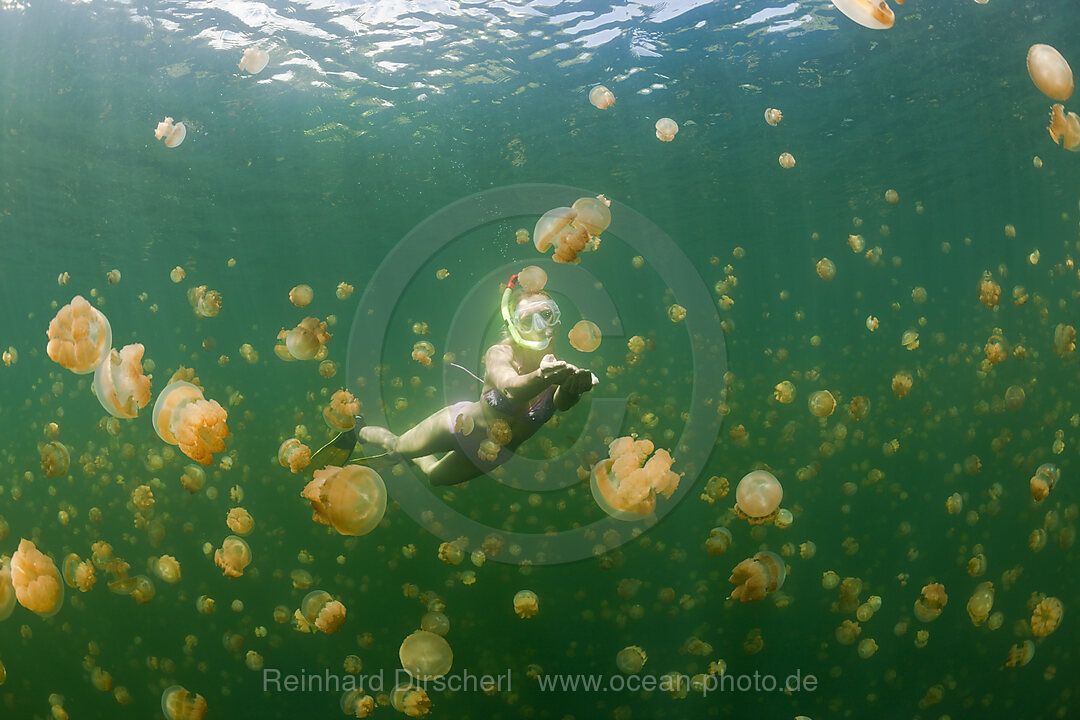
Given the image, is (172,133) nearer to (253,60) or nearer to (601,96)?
(253,60)

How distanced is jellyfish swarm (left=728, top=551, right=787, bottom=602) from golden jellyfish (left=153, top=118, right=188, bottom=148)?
950 cm

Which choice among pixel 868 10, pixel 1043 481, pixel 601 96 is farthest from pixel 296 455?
pixel 601 96

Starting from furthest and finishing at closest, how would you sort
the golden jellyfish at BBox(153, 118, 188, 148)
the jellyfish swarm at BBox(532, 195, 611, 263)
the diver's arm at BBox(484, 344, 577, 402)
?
the golden jellyfish at BBox(153, 118, 188, 148), the jellyfish swarm at BBox(532, 195, 611, 263), the diver's arm at BBox(484, 344, 577, 402)

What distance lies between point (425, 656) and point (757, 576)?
2.49 meters

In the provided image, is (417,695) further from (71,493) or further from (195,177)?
(71,493)

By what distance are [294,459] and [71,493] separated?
42654mm

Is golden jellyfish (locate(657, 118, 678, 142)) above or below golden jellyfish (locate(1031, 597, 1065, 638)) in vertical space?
above

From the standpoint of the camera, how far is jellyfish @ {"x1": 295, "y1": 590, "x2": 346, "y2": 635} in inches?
180

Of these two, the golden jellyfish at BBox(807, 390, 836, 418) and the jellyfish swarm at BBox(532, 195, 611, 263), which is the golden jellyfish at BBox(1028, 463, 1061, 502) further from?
the jellyfish swarm at BBox(532, 195, 611, 263)

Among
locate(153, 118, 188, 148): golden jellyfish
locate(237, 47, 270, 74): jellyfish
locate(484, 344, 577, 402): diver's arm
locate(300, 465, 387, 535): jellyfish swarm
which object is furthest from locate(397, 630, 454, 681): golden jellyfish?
locate(153, 118, 188, 148): golden jellyfish

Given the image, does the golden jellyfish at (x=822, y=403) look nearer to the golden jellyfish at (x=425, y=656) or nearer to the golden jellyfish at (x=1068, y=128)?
the golden jellyfish at (x=1068, y=128)

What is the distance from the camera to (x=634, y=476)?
4582 millimetres

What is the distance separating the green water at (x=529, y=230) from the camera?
26.8 feet

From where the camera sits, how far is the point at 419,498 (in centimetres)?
971
